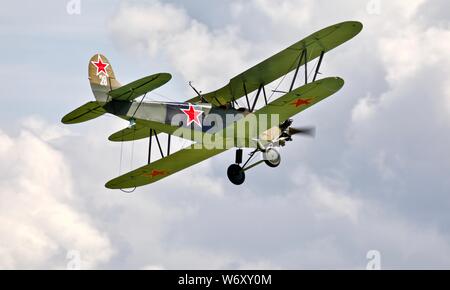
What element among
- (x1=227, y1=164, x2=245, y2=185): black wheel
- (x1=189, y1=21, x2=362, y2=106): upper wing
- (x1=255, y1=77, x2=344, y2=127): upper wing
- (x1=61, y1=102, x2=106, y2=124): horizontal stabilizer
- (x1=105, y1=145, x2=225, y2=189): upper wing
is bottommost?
(x1=227, y1=164, x2=245, y2=185): black wheel

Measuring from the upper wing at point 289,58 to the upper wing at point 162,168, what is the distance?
133cm

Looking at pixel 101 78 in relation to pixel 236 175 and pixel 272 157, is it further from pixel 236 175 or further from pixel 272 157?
pixel 272 157

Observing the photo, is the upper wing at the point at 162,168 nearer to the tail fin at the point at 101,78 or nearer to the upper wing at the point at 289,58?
the upper wing at the point at 289,58

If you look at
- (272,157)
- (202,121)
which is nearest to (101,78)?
(202,121)

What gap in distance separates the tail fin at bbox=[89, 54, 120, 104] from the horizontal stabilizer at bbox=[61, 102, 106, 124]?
24.7 inches

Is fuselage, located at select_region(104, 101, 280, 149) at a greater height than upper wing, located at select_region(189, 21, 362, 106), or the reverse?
upper wing, located at select_region(189, 21, 362, 106)

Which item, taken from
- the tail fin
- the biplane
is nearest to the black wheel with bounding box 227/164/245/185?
the biplane

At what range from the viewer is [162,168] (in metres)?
21.1

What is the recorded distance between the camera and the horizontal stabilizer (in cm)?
1941

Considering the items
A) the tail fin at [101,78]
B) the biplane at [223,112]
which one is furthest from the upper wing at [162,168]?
the tail fin at [101,78]

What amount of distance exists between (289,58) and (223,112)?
1.84m

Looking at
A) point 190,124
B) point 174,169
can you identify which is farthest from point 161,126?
point 174,169

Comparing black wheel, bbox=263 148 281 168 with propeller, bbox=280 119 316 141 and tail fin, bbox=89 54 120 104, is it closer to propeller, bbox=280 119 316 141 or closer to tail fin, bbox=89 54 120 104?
propeller, bbox=280 119 316 141

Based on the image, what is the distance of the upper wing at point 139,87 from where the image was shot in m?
17.1
